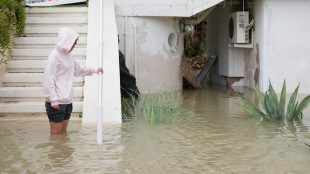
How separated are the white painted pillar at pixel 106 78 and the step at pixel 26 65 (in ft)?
2.13

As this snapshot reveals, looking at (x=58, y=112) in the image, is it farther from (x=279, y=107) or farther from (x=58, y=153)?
(x=279, y=107)

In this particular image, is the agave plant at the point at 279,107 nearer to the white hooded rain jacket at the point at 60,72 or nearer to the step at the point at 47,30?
the white hooded rain jacket at the point at 60,72

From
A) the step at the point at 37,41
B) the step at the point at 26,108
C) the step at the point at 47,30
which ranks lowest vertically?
the step at the point at 26,108

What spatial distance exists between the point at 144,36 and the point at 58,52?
6990 millimetres

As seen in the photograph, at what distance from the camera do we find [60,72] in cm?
611

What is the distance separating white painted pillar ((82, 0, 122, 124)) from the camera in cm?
762

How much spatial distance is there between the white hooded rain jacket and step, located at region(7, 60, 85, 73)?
301cm

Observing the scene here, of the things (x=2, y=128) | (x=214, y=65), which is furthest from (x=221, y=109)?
(x=214, y=65)

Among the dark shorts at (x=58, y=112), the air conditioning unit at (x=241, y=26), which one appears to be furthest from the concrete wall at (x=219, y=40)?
the dark shorts at (x=58, y=112)

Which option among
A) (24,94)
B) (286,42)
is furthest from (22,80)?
(286,42)

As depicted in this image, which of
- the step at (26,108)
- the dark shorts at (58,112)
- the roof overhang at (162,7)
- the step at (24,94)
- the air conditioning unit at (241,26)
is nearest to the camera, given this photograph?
the dark shorts at (58,112)

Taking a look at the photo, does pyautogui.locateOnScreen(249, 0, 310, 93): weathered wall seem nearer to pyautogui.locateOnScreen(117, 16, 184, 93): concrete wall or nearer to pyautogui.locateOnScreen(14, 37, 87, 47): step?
pyautogui.locateOnScreen(117, 16, 184, 93): concrete wall

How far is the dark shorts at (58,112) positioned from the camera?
242 inches

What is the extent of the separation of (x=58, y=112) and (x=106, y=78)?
212 cm
